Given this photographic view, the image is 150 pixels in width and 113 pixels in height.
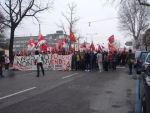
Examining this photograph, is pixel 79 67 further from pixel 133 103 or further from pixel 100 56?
pixel 133 103

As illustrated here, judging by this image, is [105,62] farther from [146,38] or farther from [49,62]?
[146,38]

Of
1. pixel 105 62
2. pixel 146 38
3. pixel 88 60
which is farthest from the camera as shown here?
pixel 146 38

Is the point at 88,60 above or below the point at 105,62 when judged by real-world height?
above

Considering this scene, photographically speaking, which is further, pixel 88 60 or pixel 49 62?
pixel 49 62

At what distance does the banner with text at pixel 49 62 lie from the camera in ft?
69.5

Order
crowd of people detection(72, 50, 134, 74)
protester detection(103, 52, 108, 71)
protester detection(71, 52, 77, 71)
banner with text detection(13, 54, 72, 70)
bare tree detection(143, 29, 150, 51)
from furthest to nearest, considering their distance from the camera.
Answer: bare tree detection(143, 29, 150, 51), banner with text detection(13, 54, 72, 70), protester detection(71, 52, 77, 71), crowd of people detection(72, 50, 134, 74), protester detection(103, 52, 108, 71)

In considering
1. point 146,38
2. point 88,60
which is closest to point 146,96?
point 88,60

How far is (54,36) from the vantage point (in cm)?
13425

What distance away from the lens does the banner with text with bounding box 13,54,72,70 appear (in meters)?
21.2

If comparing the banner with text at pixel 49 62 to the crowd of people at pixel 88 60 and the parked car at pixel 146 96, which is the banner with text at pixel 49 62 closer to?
the crowd of people at pixel 88 60

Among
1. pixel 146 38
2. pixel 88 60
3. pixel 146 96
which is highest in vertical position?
pixel 146 38

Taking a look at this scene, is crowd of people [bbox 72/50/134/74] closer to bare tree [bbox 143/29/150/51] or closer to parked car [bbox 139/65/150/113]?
parked car [bbox 139/65/150/113]

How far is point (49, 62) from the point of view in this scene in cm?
2167

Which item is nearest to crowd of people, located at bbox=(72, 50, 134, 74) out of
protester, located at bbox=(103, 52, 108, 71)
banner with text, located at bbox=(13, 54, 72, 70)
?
protester, located at bbox=(103, 52, 108, 71)
